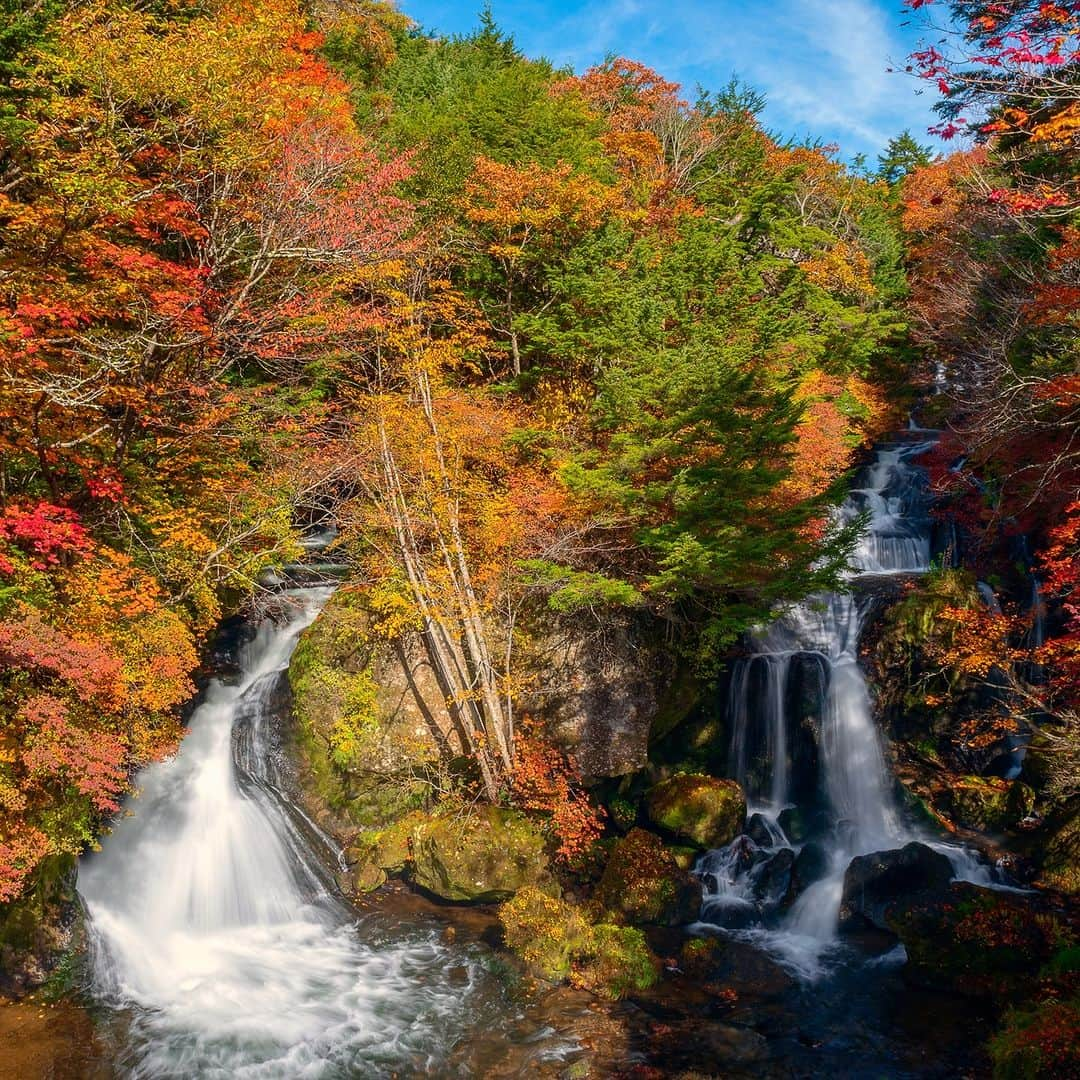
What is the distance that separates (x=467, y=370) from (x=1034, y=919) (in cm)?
1715

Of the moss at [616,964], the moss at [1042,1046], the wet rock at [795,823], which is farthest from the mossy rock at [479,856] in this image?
the moss at [1042,1046]

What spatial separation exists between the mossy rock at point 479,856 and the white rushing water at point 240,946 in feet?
3.54

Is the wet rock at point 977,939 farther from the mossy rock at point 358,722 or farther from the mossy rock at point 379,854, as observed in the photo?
the mossy rock at point 358,722

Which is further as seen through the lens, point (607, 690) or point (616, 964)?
point (607, 690)

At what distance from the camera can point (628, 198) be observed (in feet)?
84.0

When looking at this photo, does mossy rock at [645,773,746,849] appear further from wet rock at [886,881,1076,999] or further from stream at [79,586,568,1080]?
stream at [79,586,568,1080]

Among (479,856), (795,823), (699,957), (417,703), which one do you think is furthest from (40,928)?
A: (795,823)

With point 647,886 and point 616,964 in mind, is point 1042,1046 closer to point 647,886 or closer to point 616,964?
point 616,964

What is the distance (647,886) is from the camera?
12164 mm

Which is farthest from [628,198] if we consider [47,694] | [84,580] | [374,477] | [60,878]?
[60,878]

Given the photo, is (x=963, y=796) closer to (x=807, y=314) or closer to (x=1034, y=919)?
(x=1034, y=919)

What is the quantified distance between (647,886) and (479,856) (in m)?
3.00

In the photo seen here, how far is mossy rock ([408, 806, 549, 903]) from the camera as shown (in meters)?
12.4

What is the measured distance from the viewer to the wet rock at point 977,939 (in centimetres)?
983
